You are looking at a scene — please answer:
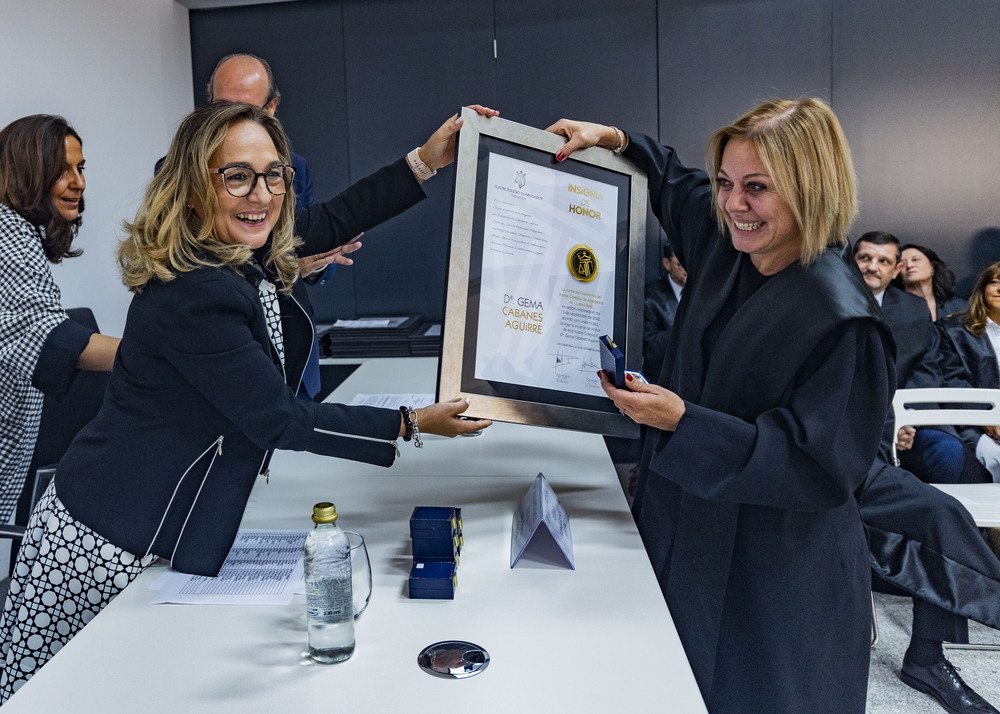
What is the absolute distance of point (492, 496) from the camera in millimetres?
1845

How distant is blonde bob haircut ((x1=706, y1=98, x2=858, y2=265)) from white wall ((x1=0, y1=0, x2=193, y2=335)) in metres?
2.68

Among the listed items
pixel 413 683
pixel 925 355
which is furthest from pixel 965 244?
pixel 413 683

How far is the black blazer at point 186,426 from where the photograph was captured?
1.37m

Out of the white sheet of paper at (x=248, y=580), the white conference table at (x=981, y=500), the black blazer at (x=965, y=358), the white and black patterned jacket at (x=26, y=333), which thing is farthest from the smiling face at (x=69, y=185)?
the black blazer at (x=965, y=358)

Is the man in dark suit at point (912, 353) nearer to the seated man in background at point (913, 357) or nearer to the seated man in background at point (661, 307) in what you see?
the seated man in background at point (913, 357)

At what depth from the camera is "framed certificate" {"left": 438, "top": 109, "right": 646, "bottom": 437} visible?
1685 mm

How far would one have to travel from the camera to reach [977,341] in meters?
3.60

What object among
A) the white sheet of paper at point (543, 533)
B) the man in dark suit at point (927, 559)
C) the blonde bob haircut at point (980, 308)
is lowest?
the man in dark suit at point (927, 559)

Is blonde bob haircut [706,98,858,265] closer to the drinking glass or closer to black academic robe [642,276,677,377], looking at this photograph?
the drinking glass

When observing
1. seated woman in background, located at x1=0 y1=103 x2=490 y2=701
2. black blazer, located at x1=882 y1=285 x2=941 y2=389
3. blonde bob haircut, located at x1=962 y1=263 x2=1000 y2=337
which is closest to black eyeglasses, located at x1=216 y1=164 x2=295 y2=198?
seated woman in background, located at x1=0 y1=103 x2=490 y2=701

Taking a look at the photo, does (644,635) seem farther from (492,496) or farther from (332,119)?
(332,119)

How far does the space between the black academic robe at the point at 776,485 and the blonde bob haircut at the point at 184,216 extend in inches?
36.4

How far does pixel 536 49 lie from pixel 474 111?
288 cm

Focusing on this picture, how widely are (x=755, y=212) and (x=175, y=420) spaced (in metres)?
1.14
